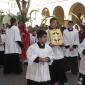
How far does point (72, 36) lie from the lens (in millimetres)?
11422

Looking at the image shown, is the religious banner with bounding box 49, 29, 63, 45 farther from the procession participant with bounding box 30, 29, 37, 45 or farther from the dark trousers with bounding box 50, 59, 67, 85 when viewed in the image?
the procession participant with bounding box 30, 29, 37, 45

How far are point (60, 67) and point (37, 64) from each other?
5.92 ft

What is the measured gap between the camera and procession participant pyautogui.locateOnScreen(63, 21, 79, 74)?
11.3m

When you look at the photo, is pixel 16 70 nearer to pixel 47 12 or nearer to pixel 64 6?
pixel 64 6

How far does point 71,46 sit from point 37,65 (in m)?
4.15

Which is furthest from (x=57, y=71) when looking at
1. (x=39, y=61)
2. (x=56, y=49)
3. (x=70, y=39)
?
(x=70, y=39)

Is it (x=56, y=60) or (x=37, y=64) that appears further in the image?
(x=56, y=60)

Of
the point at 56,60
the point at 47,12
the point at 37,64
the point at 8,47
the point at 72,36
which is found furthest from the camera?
the point at 47,12

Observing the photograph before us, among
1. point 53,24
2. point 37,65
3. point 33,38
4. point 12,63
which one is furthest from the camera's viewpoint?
point 33,38

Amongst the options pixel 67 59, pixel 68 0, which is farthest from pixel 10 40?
pixel 68 0

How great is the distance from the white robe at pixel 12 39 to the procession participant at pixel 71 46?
63.8 inches

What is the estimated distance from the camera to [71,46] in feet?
37.6

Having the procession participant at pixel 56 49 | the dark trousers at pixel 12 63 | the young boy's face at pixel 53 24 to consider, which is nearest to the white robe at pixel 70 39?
the dark trousers at pixel 12 63

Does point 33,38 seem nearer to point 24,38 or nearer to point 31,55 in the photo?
point 24,38
